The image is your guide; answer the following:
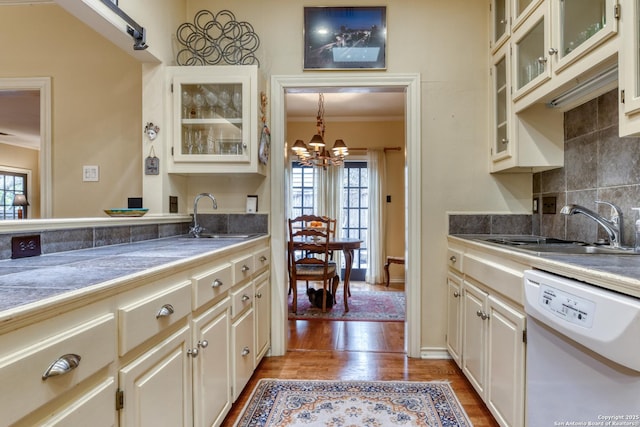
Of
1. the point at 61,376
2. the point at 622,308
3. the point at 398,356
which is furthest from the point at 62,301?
the point at 398,356

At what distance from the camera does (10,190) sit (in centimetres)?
535

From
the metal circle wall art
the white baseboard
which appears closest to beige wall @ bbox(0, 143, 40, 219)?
the metal circle wall art

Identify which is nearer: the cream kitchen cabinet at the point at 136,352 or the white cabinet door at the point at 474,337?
the cream kitchen cabinet at the point at 136,352

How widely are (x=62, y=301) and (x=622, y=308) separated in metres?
1.26

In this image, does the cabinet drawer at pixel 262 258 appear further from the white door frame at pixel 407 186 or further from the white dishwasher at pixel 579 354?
the white dishwasher at pixel 579 354

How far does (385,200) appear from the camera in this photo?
17.0 ft

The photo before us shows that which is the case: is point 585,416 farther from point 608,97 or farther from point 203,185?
point 203,185

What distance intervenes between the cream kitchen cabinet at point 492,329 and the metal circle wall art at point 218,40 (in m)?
1.99

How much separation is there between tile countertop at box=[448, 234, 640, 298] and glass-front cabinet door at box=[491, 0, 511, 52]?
4.80ft

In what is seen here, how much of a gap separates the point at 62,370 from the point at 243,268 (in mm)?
1184

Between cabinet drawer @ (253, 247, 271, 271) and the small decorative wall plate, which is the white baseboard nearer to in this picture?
cabinet drawer @ (253, 247, 271, 271)

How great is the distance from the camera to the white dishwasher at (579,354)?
0.84 meters

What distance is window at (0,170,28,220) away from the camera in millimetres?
5141

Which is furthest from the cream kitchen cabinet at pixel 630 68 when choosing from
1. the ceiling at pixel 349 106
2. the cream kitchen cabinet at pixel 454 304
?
the ceiling at pixel 349 106
